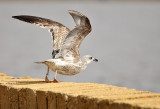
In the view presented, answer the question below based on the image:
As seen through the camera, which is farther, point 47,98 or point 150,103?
point 47,98

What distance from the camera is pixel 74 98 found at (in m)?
4.59

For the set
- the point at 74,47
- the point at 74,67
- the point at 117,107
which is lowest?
the point at 117,107

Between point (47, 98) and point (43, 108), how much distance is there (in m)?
0.19

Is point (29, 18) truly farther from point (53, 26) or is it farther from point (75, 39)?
point (75, 39)

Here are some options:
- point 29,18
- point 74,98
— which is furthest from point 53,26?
point 74,98

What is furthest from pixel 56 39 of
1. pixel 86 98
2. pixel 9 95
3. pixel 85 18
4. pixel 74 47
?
pixel 86 98

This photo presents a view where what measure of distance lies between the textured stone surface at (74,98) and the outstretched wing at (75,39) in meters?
A: 1.45

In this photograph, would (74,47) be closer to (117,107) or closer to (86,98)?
(86,98)

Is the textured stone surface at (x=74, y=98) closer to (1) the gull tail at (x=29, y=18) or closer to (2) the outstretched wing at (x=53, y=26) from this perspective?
(2) the outstretched wing at (x=53, y=26)

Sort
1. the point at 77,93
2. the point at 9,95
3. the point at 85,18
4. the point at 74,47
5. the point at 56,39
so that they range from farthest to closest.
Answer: the point at 56,39
the point at 74,47
the point at 85,18
the point at 9,95
the point at 77,93

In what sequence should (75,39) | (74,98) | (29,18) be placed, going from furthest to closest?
1. (29,18)
2. (75,39)
3. (74,98)

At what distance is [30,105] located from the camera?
17.8 feet

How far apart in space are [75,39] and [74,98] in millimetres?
2505

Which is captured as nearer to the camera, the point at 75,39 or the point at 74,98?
the point at 74,98
